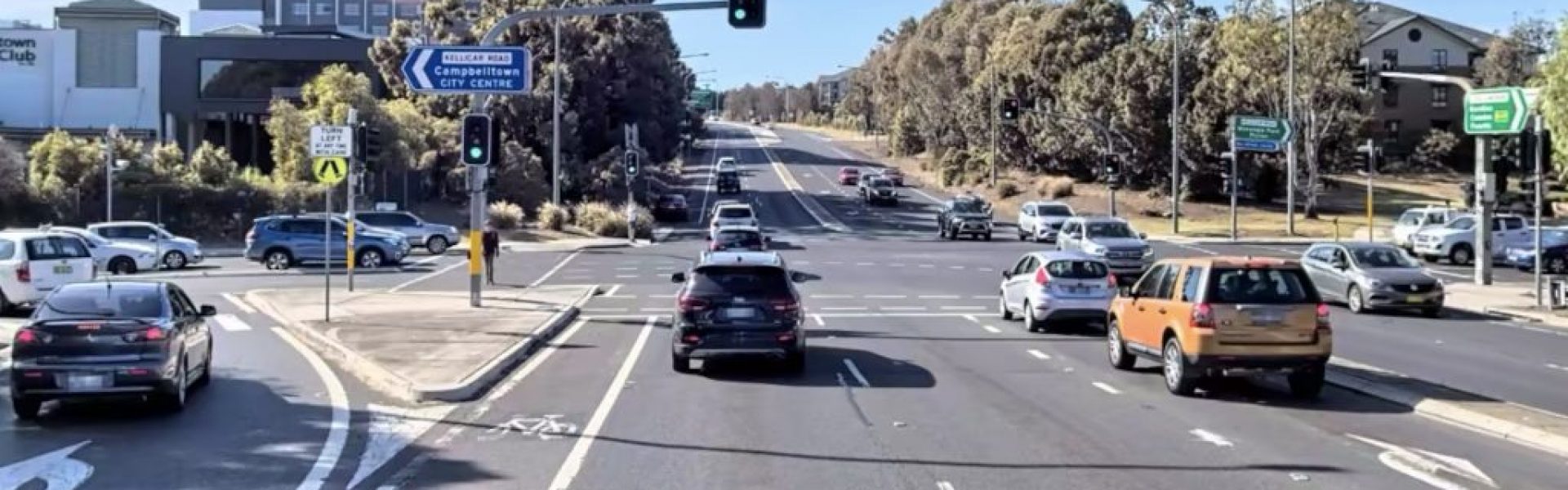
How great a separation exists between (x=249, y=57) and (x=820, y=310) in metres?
63.3

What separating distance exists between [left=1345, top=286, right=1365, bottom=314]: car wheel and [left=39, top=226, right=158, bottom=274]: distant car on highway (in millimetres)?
31163

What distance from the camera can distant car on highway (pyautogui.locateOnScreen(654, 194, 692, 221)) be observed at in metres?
75.6

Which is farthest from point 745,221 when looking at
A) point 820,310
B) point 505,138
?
point 505,138

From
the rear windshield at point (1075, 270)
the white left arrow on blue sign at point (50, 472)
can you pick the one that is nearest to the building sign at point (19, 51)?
the rear windshield at point (1075, 270)

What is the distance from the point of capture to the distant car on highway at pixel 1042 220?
58.8 meters

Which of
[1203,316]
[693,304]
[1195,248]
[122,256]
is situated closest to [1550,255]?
[1195,248]

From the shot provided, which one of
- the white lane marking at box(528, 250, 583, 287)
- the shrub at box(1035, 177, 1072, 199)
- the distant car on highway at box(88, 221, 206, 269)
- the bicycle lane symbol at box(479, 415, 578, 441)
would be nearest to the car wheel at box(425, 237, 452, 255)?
the white lane marking at box(528, 250, 583, 287)

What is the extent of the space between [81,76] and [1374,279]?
80173mm

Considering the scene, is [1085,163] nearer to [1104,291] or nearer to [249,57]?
[249,57]

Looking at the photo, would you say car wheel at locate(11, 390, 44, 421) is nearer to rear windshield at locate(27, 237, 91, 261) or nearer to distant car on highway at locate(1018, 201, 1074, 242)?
rear windshield at locate(27, 237, 91, 261)

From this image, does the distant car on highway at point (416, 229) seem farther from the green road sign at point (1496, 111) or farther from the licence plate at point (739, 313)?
the licence plate at point (739, 313)

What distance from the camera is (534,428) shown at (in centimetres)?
1362

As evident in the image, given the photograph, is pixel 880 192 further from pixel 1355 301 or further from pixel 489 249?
pixel 1355 301

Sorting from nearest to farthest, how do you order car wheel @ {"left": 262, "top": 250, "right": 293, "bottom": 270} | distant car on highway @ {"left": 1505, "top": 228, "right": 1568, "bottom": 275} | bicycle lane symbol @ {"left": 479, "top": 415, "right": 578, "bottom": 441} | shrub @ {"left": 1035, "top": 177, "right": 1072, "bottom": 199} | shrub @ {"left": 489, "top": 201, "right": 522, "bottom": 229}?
bicycle lane symbol @ {"left": 479, "top": 415, "right": 578, "bottom": 441} < car wheel @ {"left": 262, "top": 250, "right": 293, "bottom": 270} < distant car on highway @ {"left": 1505, "top": 228, "right": 1568, "bottom": 275} < shrub @ {"left": 489, "top": 201, "right": 522, "bottom": 229} < shrub @ {"left": 1035, "top": 177, "right": 1072, "bottom": 199}
